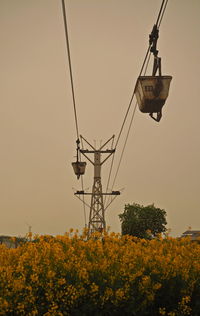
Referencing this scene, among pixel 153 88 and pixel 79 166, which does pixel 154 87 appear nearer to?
pixel 153 88

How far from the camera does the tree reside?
158 ft

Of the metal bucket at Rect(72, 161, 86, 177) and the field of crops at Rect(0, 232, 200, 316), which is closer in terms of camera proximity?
the field of crops at Rect(0, 232, 200, 316)

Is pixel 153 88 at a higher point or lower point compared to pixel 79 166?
lower

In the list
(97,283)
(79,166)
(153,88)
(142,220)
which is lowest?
(97,283)

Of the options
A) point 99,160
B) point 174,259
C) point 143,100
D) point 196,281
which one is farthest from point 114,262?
point 99,160

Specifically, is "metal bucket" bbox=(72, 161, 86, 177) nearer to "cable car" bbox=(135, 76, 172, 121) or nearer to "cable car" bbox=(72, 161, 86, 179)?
"cable car" bbox=(72, 161, 86, 179)

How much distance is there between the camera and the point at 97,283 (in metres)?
5.57

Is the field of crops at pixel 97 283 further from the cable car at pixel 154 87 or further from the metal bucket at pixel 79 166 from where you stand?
the metal bucket at pixel 79 166

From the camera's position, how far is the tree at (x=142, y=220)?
48.1 metres

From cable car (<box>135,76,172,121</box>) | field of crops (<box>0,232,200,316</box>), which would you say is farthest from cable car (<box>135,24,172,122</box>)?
field of crops (<box>0,232,200,316</box>)

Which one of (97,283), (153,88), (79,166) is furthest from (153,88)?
(79,166)

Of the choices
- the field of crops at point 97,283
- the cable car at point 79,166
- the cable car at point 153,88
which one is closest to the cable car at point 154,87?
the cable car at point 153,88

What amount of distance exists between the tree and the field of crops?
42.2m

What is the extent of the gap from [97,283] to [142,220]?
4403 cm
